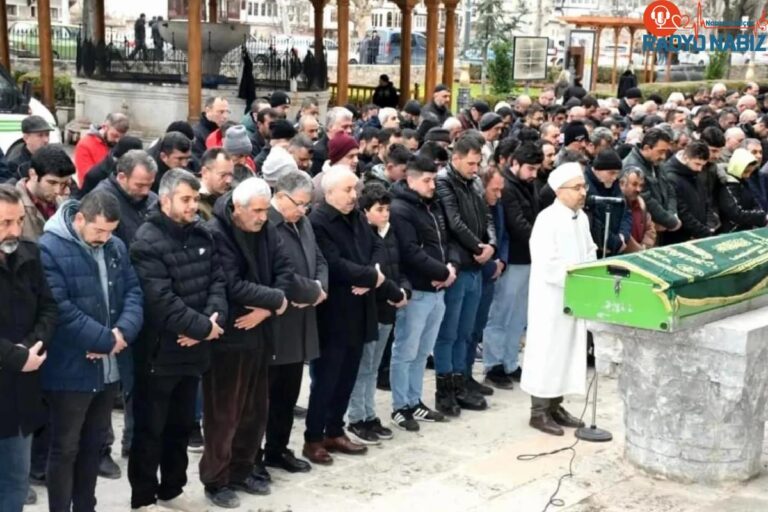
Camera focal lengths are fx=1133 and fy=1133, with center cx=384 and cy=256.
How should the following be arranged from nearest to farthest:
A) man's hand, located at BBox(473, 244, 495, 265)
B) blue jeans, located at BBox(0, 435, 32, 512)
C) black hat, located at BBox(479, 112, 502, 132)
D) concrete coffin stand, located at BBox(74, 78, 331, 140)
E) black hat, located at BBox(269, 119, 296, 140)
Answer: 1. blue jeans, located at BBox(0, 435, 32, 512)
2. man's hand, located at BBox(473, 244, 495, 265)
3. black hat, located at BBox(269, 119, 296, 140)
4. black hat, located at BBox(479, 112, 502, 132)
5. concrete coffin stand, located at BBox(74, 78, 331, 140)

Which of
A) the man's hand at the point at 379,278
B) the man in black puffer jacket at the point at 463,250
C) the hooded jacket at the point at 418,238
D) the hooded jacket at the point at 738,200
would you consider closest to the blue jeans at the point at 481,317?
the man in black puffer jacket at the point at 463,250

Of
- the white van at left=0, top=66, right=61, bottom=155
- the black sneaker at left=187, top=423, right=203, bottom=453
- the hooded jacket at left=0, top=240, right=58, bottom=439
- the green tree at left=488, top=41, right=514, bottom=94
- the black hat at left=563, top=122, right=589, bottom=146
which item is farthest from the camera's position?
the green tree at left=488, top=41, right=514, bottom=94

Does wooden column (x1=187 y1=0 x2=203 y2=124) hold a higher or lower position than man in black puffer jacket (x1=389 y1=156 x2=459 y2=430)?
higher

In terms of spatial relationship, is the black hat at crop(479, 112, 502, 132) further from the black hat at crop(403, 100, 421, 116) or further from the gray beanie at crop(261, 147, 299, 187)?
the gray beanie at crop(261, 147, 299, 187)

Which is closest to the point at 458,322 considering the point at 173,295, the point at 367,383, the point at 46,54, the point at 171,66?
the point at 367,383

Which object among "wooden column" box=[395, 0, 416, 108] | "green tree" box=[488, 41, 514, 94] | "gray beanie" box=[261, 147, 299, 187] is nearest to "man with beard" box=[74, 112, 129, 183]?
"gray beanie" box=[261, 147, 299, 187]

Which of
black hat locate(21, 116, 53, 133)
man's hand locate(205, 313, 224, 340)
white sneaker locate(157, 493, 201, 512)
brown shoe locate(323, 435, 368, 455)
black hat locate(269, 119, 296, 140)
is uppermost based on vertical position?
black hat locate(21, 116, 53, 133)

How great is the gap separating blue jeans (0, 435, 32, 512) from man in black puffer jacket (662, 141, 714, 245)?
6.57m

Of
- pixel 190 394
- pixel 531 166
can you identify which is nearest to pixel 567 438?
pixel 531 166

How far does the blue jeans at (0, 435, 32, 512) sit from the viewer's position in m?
5.25

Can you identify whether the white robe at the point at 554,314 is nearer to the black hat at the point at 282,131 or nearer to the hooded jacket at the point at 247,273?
the hooded jacket at the point at 247,273

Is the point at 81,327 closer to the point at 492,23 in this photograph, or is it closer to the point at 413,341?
the point at 413,341

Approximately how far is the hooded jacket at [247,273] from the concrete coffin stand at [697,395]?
6.64 feet

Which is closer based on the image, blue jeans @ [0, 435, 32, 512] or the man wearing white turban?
blue jeans @ [0, 435, 32, 512]
